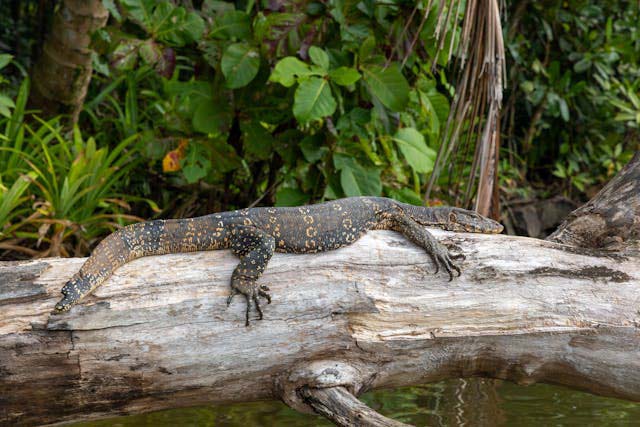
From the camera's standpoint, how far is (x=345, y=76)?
5.43m

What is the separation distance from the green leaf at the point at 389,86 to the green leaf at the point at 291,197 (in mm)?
1141

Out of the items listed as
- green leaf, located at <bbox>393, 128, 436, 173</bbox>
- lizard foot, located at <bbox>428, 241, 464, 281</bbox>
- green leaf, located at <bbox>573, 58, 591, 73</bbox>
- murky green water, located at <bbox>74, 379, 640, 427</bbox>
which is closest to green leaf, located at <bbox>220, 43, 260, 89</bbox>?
green leaf, located at <bbox>393, 128, 436, 173</bbox>

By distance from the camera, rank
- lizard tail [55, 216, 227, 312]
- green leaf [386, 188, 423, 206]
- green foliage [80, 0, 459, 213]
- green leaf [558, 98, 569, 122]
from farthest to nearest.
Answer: green leaf [558, 98, 569, 122] → green leaf [386, 188, 423, 206] → green foliage [80, 0, 459, 213] → lizard tail [55, 216, 227, 312]

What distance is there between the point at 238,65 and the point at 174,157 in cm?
106

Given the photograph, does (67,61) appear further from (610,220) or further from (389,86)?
(610,220)

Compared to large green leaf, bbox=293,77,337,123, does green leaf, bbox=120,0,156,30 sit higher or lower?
higher

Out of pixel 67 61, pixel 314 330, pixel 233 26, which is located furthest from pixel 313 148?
pixel 314 330

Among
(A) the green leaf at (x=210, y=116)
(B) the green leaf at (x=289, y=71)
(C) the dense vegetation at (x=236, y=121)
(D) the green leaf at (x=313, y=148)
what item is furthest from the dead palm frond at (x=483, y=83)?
(A) the green leaf at (x=210, y=116)

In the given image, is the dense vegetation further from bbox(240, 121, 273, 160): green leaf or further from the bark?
the bark

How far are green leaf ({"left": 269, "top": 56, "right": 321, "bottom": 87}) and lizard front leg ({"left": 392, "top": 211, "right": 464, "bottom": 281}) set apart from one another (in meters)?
1.53

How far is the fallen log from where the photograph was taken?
3.37m

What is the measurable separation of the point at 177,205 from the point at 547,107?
5517 millimetres

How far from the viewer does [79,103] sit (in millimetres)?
7125

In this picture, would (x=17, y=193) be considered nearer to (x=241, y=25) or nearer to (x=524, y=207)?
(x=241, y=25)
